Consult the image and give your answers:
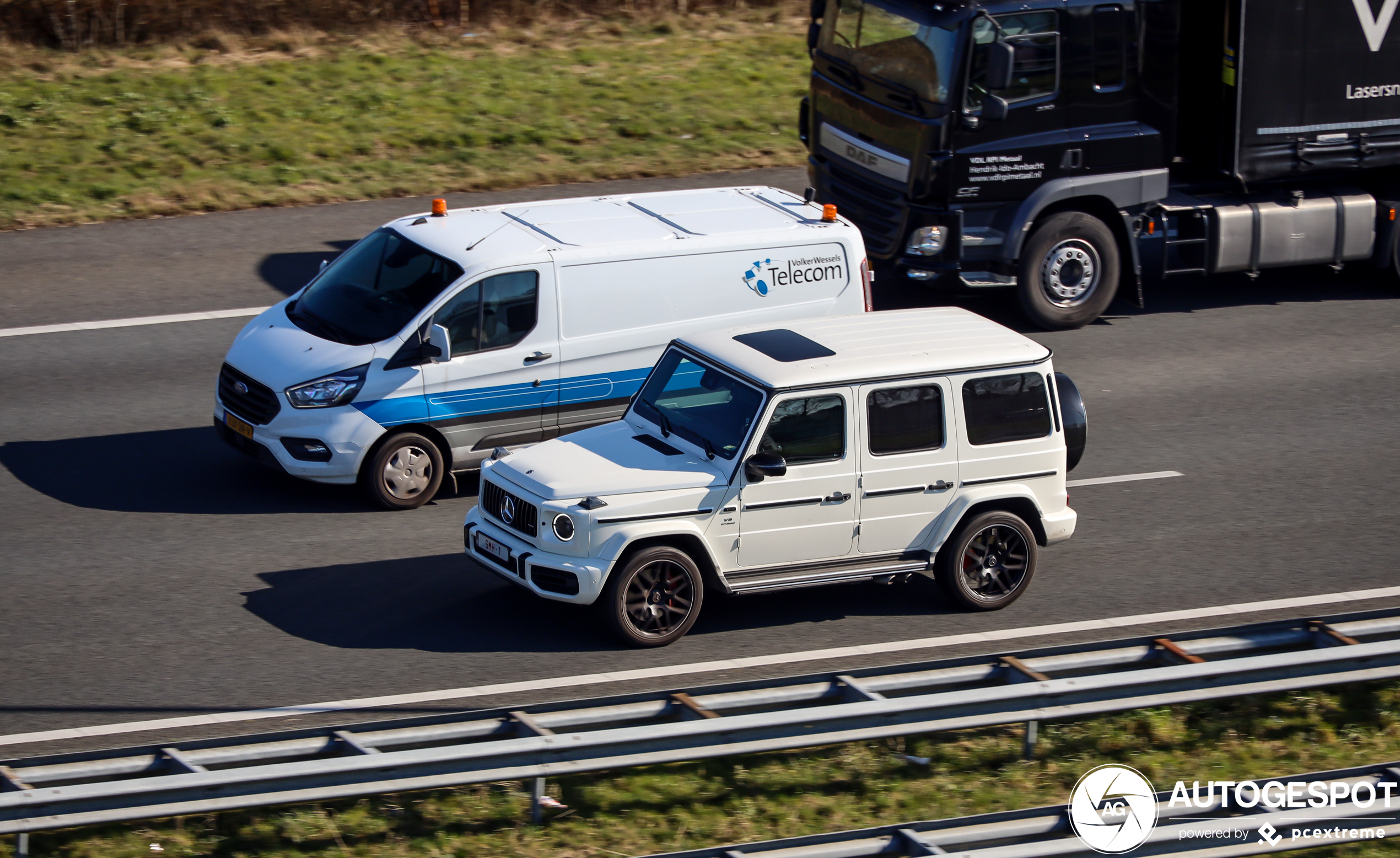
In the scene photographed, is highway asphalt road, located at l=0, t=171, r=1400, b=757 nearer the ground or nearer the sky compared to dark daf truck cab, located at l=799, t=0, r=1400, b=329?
nearer the ground

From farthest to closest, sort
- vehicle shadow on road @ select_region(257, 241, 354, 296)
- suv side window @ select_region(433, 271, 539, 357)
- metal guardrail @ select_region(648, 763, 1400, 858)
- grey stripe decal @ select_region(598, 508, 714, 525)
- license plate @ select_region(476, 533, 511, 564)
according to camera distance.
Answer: vehicle shadow on road @ select_region(257, 241, 354, 296) < suv side window @ select_region(433, 271, 539, 357) < license plate @ select_region(476, 533, 511, 564) < grey stripe decal @ select_region(598, 508, 714, 525) < metal guardrail @ select_region(648, 763, 1400, 858)

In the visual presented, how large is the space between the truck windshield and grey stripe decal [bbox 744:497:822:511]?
6515 mm

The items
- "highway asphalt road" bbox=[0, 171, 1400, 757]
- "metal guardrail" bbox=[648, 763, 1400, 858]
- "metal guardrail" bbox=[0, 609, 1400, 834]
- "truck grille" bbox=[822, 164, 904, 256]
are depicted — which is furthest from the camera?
"truck grille" bbox=[822, 164, 904, 256]

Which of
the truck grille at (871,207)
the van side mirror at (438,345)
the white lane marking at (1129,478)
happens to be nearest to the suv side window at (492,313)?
the van side mirror at (438,345)

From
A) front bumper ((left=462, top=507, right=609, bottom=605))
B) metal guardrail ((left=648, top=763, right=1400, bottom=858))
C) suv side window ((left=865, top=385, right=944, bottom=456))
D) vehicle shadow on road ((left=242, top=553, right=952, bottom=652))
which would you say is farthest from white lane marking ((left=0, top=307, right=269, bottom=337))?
metal guardrail ((left=648, top=763, right=1400, bottom=858))

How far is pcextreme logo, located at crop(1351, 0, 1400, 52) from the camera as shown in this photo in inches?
631

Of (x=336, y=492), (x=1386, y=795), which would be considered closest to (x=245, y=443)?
(x=336, y=492)

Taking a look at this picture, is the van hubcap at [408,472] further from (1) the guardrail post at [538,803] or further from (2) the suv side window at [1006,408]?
(1) the guardrail post at [538,803]

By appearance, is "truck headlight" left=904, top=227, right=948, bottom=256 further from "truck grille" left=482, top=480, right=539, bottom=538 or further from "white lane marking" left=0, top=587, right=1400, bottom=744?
"truck grille" left=482, top=480, right=539, bottom=538

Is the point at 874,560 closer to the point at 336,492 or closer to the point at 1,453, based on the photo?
the point at 336,492

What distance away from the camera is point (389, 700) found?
8977mm

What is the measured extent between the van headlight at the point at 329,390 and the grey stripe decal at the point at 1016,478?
4.37 meters

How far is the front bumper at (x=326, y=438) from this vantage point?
11.5 metres

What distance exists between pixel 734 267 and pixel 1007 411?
298cm
